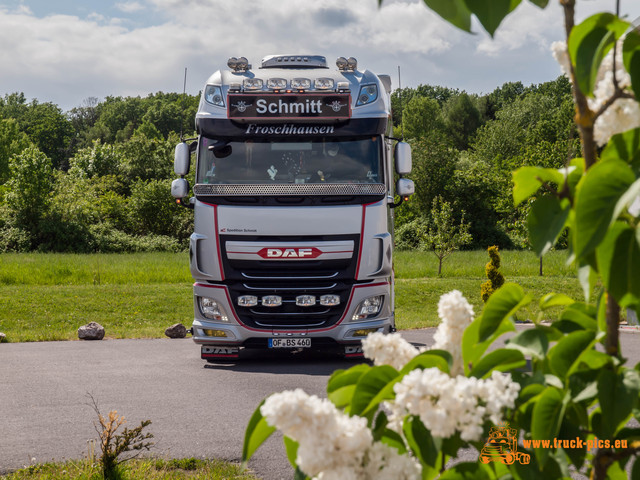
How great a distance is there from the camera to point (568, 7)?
3.07 feet

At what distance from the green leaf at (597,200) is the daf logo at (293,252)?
8.17 m

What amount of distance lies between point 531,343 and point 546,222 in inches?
7.7

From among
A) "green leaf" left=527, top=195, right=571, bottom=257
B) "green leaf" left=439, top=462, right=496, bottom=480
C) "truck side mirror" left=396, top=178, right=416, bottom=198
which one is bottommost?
Result: "green leaf" left=439, top=462, right=496, bottom=480

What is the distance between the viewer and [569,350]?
3.18 ft

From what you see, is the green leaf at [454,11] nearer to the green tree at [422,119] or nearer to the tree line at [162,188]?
the tree line at [162,188]

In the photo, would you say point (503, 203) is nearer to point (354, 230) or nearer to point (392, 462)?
point (354, 230)

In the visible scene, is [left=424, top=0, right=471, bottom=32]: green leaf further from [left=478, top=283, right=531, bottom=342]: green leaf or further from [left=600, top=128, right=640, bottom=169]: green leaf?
[left=478, top=283, right=531, bottom=342]: green leaf

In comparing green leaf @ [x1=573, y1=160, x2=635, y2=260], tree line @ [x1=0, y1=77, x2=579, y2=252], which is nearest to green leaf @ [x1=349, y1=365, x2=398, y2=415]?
green leaf @ [x1=573, y1=160, x2=635, y2=260]

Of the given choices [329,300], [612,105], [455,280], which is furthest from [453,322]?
[455,280]

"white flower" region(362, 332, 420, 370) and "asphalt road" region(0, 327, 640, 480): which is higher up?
"white flower" region(362, 332, 420, 370)

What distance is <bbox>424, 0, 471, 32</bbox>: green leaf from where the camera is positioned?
0.83 meters

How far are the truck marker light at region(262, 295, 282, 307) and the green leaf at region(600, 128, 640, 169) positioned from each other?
834cm

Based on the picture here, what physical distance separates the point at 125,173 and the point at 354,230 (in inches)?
2017

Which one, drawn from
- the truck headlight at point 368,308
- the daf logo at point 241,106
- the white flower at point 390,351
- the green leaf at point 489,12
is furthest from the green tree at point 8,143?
the green leaf at point 489,12
